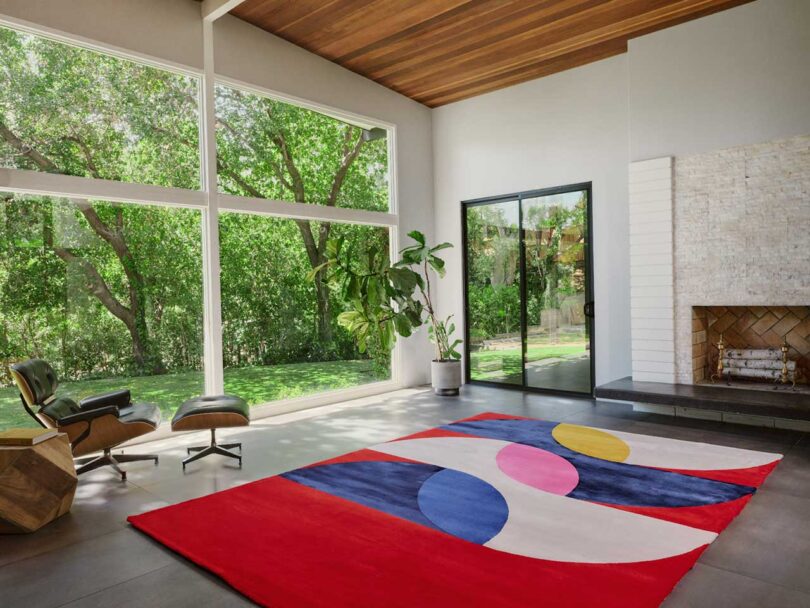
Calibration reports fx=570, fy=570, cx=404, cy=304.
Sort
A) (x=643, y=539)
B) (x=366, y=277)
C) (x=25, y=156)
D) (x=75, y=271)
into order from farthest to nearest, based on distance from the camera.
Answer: (x=366, y=277) → (x=75, y=271) → (x=25, y=156) → (x=643, y=539)

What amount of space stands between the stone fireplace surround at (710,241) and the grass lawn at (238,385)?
3.27 metres

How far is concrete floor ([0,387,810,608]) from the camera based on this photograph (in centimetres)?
237

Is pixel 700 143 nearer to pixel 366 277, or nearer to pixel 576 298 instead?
pixel 576 298

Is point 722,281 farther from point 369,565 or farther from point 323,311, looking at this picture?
point 369,565

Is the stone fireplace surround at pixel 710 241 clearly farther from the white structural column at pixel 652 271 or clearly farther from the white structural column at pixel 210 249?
the white structural column at pixel 210 249

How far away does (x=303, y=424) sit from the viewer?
549 centimetres

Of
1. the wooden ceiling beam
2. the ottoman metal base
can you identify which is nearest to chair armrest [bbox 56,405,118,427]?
the ottoman metal base

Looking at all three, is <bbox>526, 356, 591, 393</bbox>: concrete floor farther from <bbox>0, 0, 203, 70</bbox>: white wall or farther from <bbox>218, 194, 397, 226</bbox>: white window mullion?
<bbox>0, 0, 203, 70</bbox>: white wall

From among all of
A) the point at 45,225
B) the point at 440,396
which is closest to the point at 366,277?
the point at 440,396

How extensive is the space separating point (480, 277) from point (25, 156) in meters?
5.07

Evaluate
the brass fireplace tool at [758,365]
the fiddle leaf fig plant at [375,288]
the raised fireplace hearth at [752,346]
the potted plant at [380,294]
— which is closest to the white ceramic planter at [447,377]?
the potted plant at [380,294]

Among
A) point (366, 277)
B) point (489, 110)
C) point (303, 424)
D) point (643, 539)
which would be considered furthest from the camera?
point (489, 110)

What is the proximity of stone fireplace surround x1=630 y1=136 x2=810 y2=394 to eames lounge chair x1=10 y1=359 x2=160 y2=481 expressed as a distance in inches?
181

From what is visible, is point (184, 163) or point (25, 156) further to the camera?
point (184, 163)
